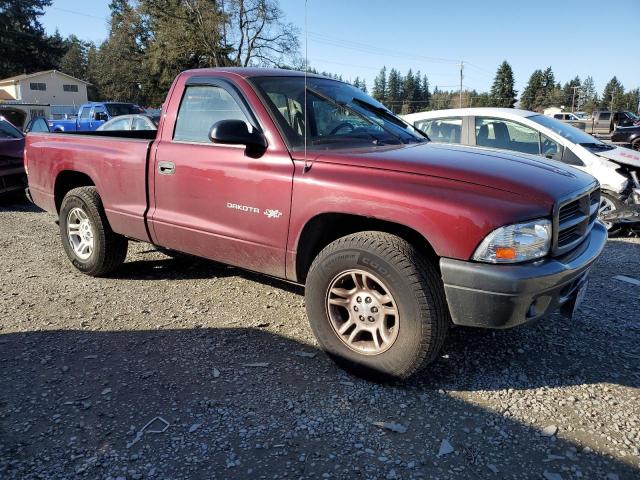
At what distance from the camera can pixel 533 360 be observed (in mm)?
3375

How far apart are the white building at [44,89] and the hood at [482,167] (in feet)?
199

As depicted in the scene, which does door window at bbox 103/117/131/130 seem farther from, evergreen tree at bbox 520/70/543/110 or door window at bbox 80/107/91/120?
evergreen tree at bbox 520/70/543/110

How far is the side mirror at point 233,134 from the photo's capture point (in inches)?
127

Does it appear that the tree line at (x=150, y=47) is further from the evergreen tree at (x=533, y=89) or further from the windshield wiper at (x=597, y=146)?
the windshield wiper at (x=597, y=146)

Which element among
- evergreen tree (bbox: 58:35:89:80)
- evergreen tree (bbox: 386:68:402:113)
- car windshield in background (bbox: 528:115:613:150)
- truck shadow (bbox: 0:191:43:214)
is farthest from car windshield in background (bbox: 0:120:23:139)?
evergreen tree (bbox: 386:68:402:113)

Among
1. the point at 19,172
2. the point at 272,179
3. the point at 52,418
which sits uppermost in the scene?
the point at 272,179

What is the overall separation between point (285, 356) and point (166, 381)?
788 mm

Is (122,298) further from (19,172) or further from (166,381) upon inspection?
(19,172)

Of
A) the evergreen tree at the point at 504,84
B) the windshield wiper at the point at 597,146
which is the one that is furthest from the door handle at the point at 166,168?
the evergreen tree at the point at 504,84

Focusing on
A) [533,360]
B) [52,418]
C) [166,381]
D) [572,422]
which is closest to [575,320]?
[533,360]

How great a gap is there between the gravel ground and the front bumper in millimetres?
562

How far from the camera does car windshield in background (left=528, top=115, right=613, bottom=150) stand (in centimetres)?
687

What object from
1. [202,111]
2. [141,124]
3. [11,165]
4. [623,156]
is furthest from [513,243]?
[141,124]

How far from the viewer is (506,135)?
6.88 meters
